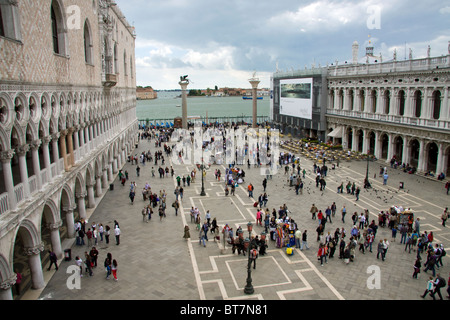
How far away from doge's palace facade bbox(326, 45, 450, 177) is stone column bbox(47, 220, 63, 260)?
2699 centimetres

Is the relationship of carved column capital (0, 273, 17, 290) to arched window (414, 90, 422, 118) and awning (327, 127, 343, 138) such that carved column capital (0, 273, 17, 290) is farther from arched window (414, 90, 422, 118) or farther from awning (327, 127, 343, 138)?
awning (327, 127, 343, 138)

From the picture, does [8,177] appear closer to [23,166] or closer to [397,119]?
[23,166]

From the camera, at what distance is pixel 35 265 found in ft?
42.6

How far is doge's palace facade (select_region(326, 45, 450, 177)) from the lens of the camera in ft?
92.7

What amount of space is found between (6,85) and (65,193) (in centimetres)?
727

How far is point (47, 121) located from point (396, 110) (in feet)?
99.1

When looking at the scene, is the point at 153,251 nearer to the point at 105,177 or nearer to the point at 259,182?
the point at 105,177

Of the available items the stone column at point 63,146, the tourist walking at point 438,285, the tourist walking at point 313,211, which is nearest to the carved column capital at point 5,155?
the stone column at point 63,146

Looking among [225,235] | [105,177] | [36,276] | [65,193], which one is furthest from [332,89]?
[36,276]

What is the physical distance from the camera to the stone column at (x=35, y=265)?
41.8 feet

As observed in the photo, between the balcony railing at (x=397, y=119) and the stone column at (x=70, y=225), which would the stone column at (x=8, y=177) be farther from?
the balcony railing at (x=397, y=119)

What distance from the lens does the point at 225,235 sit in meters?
17.0

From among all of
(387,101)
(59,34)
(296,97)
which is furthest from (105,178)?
(296,97)

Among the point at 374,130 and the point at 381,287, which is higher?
the point at 374,130
